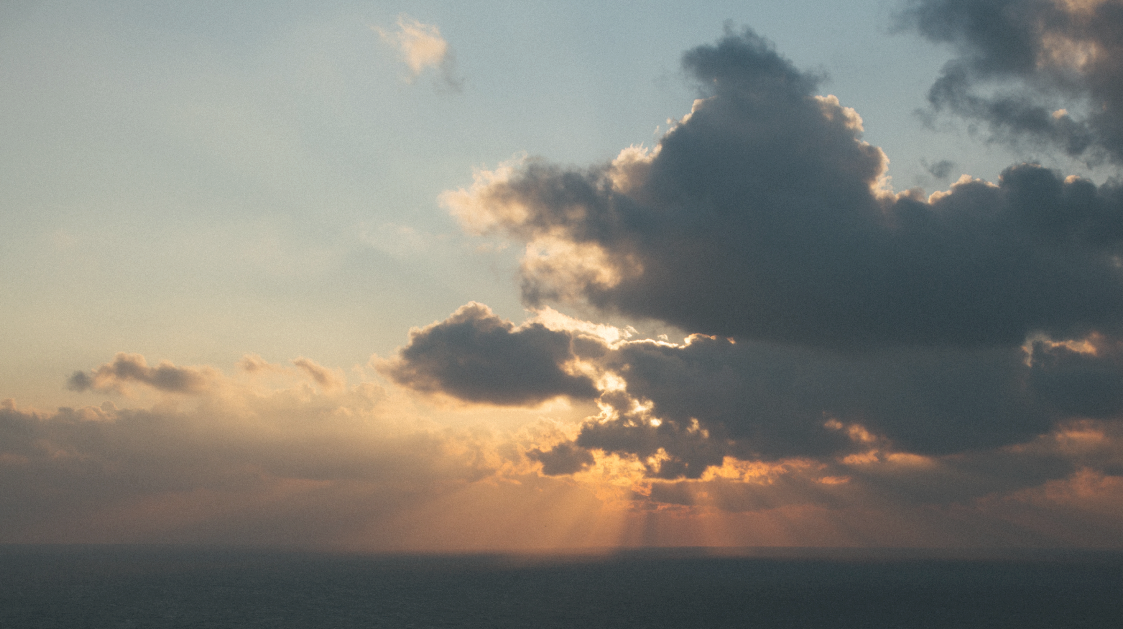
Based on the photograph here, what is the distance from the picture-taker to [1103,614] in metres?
138

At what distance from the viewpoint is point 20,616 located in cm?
12438

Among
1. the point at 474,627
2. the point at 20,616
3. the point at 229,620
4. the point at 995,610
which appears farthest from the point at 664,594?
the point at 20,616

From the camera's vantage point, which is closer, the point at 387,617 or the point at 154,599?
the point at 387,617

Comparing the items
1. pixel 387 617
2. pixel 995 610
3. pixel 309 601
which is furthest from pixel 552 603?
pixel 995 610

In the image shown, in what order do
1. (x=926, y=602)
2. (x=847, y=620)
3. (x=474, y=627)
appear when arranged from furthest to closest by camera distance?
(x=926, y=602) → (x=847, y=620) → (x=474, y=627)

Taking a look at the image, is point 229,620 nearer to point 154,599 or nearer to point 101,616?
point 101,616

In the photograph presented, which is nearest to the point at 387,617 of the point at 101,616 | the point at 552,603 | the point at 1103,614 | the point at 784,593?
the point at 552,603

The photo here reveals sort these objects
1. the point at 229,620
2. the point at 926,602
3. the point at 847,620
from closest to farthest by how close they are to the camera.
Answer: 1. the point at 229,620
2. the point at 847,620
3. the point at 926,602

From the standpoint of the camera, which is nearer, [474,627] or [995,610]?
[474,627]

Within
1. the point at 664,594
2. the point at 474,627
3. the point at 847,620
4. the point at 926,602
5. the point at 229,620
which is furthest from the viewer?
the point at 664,594

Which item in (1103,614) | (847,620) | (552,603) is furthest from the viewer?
(552,603)

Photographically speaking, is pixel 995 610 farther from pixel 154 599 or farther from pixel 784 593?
pixel 154 599

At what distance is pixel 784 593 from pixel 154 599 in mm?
162394

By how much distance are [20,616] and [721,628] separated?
126 m
